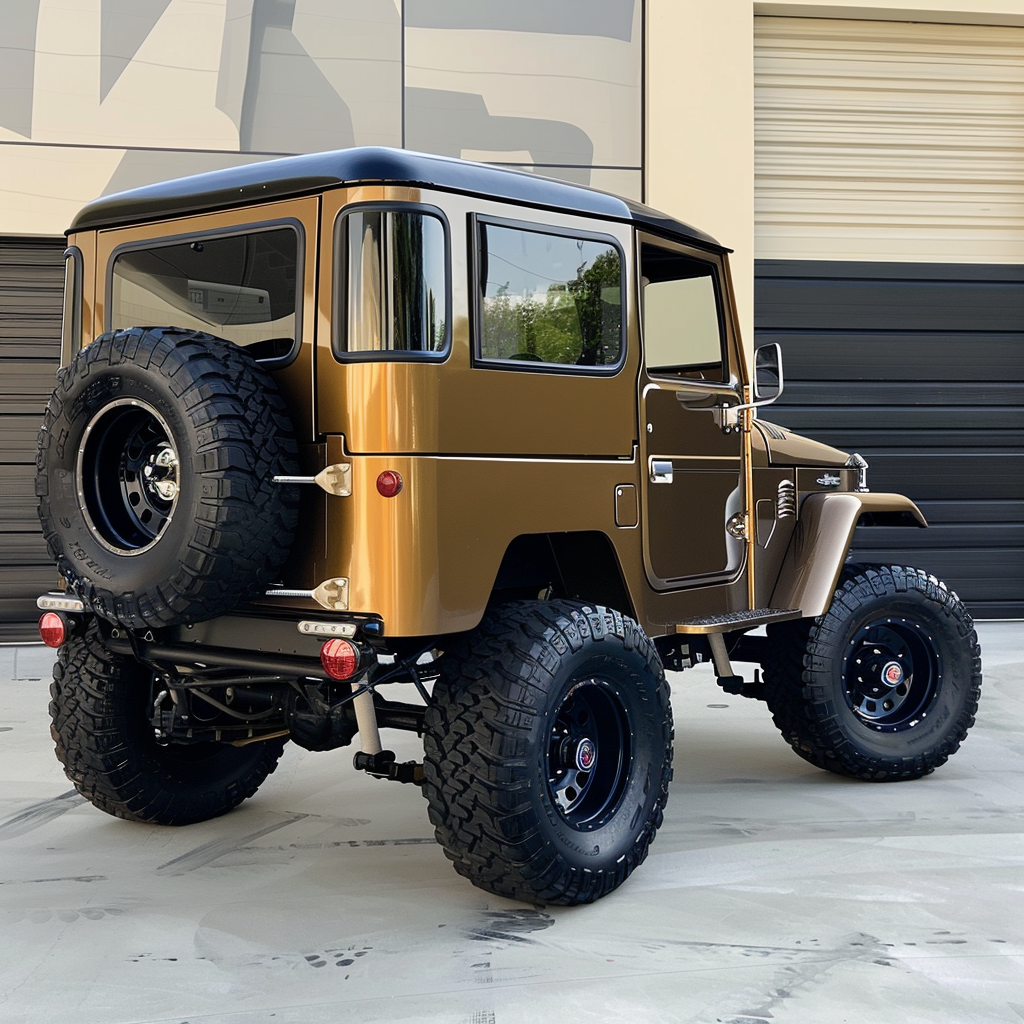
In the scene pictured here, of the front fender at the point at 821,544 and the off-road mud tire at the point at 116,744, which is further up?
the front fender at the point at 821,544

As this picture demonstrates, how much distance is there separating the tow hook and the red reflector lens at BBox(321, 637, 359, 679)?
0.37 m

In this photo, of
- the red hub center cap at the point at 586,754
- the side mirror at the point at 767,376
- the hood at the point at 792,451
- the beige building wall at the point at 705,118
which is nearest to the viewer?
the red hub center cap at the point at 586,754

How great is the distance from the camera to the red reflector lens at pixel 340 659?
11.3ft

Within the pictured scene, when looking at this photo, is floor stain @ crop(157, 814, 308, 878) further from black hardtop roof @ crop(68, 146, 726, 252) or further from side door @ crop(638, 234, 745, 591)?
black hardtop roof @ crop(68, 146, 726, 252)

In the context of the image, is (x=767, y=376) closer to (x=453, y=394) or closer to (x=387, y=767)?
(x=453, y=394)

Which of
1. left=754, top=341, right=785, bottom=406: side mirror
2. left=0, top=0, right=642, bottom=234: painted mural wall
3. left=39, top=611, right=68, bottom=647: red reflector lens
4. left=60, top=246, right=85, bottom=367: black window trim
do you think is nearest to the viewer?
left=39, top=611, right=68, bottom=647: red reflector lens

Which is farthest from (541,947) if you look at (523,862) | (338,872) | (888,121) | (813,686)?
(888,121)

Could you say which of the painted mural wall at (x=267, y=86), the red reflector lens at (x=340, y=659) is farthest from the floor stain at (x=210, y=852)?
the painted mural wall at (x=267, y=86)

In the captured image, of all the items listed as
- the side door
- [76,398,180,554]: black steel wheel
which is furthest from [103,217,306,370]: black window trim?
the side door

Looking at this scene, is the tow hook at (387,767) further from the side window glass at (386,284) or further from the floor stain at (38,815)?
the floor stain at (38,815)

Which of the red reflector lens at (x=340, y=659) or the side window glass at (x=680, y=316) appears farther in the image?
the side window glass at (x=680, y=316)

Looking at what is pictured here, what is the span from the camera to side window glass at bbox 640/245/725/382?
464 centimetres

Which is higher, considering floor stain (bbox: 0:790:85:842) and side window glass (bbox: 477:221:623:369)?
side window glass (bbox: 477:221:623:369)

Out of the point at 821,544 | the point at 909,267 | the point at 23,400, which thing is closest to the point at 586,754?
the point at 821,544
